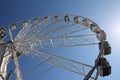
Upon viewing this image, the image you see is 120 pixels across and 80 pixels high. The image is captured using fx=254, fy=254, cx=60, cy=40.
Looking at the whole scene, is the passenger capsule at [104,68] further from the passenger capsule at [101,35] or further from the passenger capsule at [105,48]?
the passenger capsule at [101,35]

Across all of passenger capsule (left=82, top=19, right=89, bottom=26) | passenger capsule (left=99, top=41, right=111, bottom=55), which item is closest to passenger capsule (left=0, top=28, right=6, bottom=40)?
passenger capsule (left=82, top=19, right=89, bottom=26)

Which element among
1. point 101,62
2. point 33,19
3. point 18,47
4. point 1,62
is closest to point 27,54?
point 18,47

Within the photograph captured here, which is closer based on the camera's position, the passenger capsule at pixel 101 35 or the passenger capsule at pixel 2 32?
the passenger capsule at pixel 101 35

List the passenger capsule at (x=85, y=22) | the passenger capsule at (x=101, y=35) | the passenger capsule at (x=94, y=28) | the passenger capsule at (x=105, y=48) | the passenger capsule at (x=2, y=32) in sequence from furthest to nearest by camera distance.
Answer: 1. the passenger capsule at (x=2, y=32)
2. the passenger capsule at (x=85, y=22)
3. the passenger capsule at (x=94, y=28)
4. the passenger capsule at (x=101, y=35)
5. the passenger capsule at (x=105, y=48)

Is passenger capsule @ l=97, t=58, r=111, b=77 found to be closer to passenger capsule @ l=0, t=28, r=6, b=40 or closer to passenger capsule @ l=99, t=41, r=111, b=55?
passenger capsule @ l=99, t=41, r=111, b=55

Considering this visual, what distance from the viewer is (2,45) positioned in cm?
1555

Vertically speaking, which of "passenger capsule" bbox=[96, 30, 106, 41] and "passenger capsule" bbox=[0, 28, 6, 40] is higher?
"passenger capsule" bbox=[0, 28, 6, 40]

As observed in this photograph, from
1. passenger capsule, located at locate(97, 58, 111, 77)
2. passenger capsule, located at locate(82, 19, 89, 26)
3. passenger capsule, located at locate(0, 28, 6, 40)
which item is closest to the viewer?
passenger capsule, located at locate(97, 58, 111, 77)

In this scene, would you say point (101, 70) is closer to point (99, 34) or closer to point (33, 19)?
point (99, 34)

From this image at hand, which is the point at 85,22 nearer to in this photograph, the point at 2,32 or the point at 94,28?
the point at 94,28

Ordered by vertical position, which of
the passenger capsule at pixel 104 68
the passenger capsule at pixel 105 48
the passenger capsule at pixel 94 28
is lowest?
the passenger capsule at pixel 104 68

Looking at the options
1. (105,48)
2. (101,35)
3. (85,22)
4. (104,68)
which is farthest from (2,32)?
(104,68)

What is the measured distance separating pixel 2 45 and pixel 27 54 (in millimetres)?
1665

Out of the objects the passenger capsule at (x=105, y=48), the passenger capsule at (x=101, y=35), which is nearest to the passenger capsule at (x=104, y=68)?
the passenger capsule at (x=105, y=48)
